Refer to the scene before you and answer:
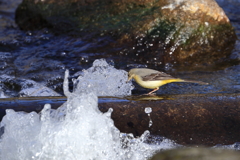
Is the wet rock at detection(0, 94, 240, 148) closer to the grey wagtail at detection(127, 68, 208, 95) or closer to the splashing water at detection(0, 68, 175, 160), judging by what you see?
the splashing water at detection(0, 68, 175, 160)

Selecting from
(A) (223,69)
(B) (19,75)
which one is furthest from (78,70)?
(A) (223,69)

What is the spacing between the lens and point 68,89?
7.62m

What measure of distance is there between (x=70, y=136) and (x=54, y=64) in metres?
5.14

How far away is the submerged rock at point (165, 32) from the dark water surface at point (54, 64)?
0.27 m

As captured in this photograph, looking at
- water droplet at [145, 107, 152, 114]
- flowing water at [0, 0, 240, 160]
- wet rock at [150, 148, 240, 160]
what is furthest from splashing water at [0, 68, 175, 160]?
wet rock at [150, 148, 240, 160]

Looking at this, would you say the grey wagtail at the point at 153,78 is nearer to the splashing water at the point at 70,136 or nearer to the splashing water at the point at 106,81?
the splashing water at the point at 106,81

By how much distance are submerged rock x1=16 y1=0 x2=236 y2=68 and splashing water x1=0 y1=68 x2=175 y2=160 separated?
474 cm

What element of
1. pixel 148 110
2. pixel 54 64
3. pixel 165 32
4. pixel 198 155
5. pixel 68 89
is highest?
pixel 165 32

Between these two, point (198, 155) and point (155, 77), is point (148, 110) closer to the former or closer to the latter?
point (155, 77)

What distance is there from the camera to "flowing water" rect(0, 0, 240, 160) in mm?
4219

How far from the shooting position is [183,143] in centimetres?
450

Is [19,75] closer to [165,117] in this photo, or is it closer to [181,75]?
[181,75]

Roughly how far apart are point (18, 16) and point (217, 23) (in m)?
7.16

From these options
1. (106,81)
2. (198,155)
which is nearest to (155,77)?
(106,81)
